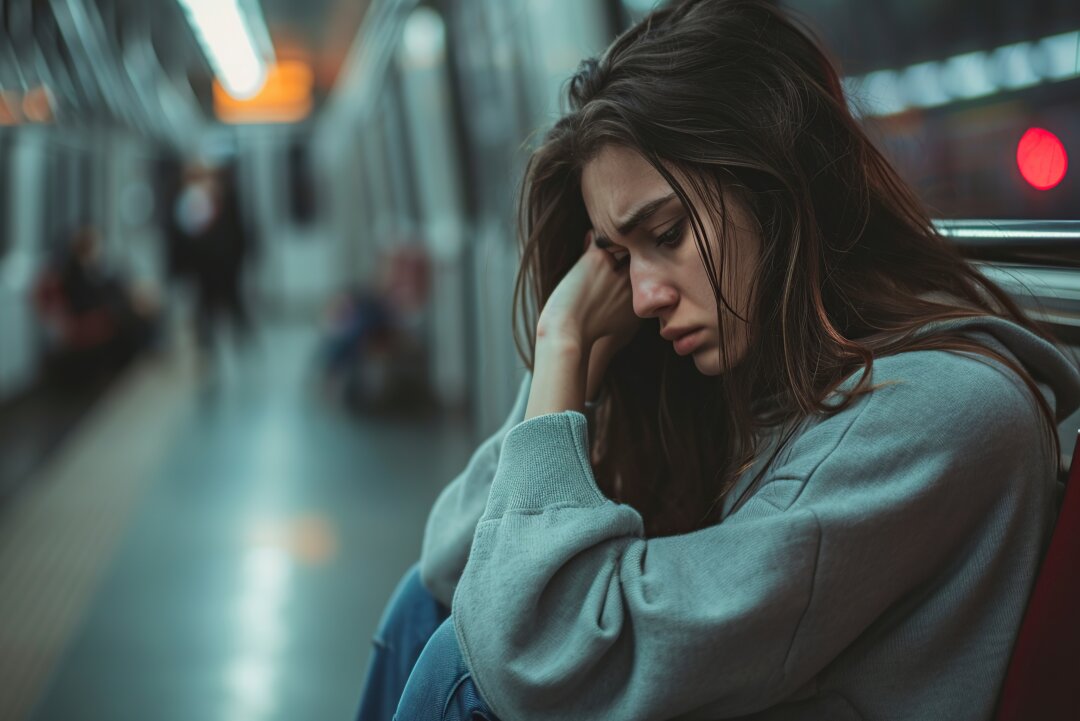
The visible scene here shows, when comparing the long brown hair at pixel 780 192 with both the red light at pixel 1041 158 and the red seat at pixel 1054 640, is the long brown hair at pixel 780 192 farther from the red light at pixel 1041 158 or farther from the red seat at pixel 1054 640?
the red light at pixel 1041 158

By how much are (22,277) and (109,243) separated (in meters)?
5.19

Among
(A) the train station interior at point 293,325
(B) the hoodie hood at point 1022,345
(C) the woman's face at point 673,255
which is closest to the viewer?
(B) the hoodie hood at point 1022,345

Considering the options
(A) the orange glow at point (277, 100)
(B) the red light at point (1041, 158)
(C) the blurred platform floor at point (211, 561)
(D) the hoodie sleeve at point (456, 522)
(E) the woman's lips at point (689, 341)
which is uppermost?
(A) the orange glow at point (277, 100)

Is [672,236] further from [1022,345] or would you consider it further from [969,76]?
[969,76]

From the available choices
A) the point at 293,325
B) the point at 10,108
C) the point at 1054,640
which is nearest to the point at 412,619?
the point at 1054,640

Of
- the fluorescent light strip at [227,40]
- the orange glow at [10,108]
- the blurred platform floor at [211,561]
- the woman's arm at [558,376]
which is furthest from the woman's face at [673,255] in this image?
the fluorescent light strip at [227,40]

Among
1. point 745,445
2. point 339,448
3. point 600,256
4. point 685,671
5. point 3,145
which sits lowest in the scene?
point 339,448

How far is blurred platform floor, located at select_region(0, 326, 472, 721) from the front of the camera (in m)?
2.63

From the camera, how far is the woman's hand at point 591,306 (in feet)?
4.48

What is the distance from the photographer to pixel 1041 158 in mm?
1541

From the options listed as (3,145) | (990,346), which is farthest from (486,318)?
(3,145)

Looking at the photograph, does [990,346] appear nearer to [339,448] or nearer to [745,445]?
[745,445]

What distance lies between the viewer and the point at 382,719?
1.49 m

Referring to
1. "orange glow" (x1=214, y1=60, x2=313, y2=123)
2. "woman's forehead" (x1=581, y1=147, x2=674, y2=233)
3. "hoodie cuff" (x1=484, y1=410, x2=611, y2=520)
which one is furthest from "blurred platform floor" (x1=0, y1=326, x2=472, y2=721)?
"orange glow" (x1=214, y1=60, x2=313, y2=123)
